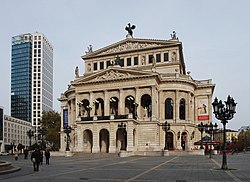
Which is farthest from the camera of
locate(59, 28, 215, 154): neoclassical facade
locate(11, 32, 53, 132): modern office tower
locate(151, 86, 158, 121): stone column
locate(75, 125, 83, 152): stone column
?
locate(11, 32, 53, 132): modern office tower

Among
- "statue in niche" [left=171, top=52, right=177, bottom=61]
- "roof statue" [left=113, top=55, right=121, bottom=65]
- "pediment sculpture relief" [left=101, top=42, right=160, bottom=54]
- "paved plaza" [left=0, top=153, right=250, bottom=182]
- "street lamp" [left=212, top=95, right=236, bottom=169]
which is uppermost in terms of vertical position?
"pediment sculpture relief" [left=101, top=42, right=160, bottom=54]

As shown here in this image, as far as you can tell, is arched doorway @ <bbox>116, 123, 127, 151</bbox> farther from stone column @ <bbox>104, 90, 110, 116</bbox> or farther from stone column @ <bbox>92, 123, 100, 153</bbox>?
stone column @ <bbox>104, 90, 110, 116</bbox>

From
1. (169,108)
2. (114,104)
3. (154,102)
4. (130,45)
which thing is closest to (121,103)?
(114,104)

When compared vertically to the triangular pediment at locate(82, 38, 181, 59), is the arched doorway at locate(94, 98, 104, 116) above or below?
below

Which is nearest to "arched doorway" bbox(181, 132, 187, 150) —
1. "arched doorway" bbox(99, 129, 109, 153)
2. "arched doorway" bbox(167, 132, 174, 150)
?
"arched doorway" bbox(167, 132, 174, 150)

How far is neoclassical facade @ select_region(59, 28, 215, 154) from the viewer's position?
7344 centimetres

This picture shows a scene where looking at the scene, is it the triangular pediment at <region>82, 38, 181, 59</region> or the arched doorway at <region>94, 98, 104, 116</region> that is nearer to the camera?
the arched doorway at <region>94, 98, 104, 116</region>

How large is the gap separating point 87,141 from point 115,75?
15.2m

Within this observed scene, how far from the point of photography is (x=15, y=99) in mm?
195875

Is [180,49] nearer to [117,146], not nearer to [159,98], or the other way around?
[159,98]

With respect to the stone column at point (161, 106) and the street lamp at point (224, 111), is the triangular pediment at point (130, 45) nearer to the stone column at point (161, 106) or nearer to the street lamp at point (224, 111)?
the stone column at point (161, 106)

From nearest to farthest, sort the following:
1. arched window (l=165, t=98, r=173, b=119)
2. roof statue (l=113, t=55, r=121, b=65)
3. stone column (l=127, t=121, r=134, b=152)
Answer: stone column (l=127, t=121, r=134, b=152)
arched window (l=165, t=98, r=173, b=119)
roof statue (l=113, t=55, r=121, b=65)

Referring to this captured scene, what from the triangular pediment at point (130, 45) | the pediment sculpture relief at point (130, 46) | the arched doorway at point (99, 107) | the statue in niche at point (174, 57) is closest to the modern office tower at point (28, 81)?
the triangular pediment at point (130, 45)

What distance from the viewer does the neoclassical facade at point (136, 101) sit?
241ft
